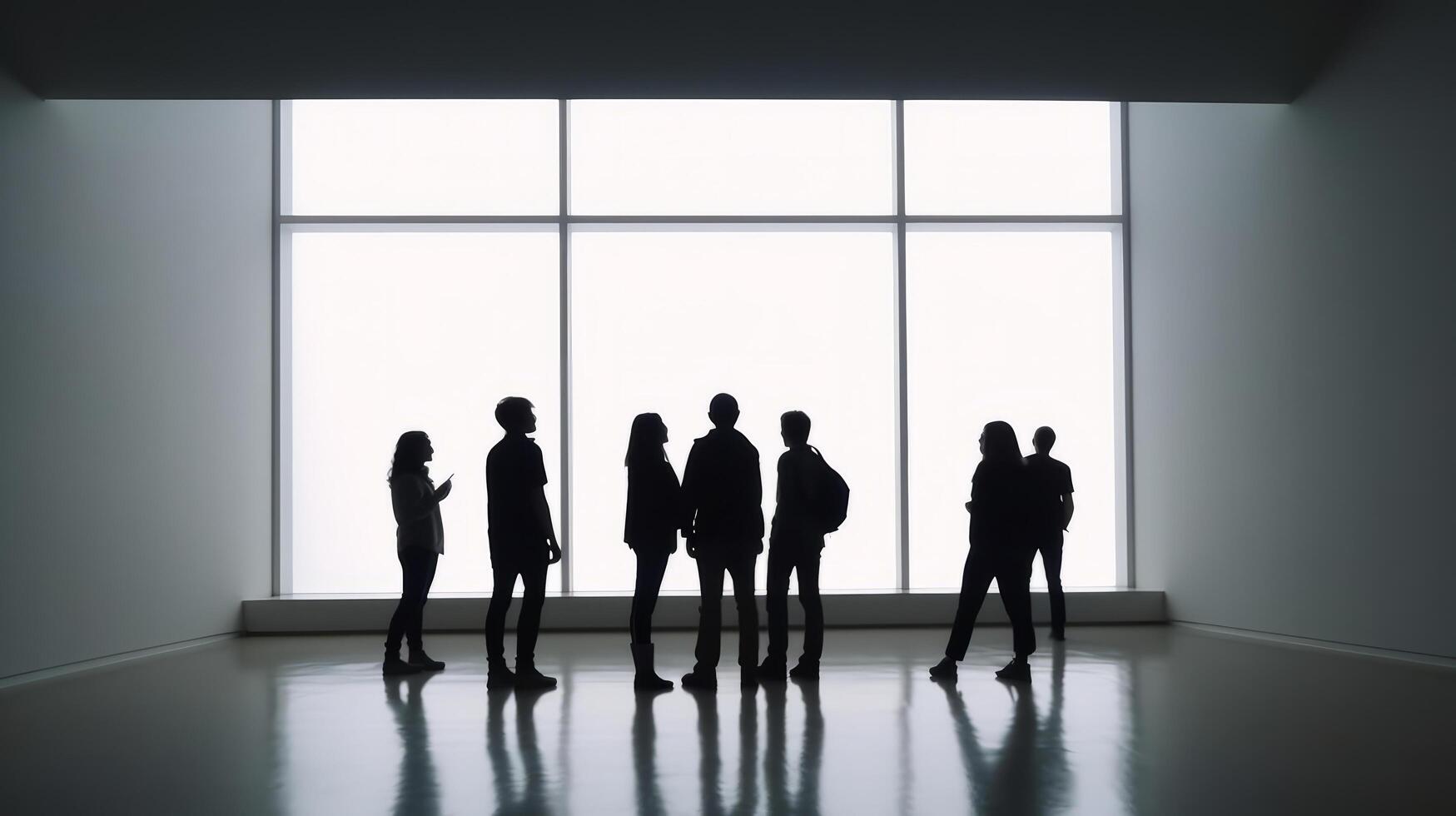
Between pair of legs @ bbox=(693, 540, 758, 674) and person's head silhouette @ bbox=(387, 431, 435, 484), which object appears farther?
person's head silhouette @ bbox=(387, 431, 435, 484)

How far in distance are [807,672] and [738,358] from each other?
340cm

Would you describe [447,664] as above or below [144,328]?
below

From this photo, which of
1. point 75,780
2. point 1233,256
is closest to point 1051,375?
point 1233,256

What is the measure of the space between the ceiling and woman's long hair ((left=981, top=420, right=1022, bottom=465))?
6.37 ft

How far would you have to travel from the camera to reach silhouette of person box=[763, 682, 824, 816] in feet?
9.62

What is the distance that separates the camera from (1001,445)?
5.03m

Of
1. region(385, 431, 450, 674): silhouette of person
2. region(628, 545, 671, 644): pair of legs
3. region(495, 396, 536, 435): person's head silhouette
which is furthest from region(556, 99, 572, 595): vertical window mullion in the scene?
region(628, 545, 671, 644): pair of legs

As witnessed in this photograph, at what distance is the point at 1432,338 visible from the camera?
518 centimetres

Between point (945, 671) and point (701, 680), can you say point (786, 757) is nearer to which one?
point (701, 680)

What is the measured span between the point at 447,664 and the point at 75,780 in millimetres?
2626

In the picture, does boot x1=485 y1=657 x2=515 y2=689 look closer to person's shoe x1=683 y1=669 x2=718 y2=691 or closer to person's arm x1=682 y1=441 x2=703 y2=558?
person's shoe x1=683 y1=669 x2=718 y2=691

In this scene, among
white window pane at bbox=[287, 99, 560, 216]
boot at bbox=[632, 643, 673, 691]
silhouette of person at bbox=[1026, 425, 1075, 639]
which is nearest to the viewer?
boot at bbox=[632, 643, 673, 691]

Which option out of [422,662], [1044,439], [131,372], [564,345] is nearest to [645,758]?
[422,662]

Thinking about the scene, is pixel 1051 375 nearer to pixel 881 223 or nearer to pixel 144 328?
pixel 881 223
